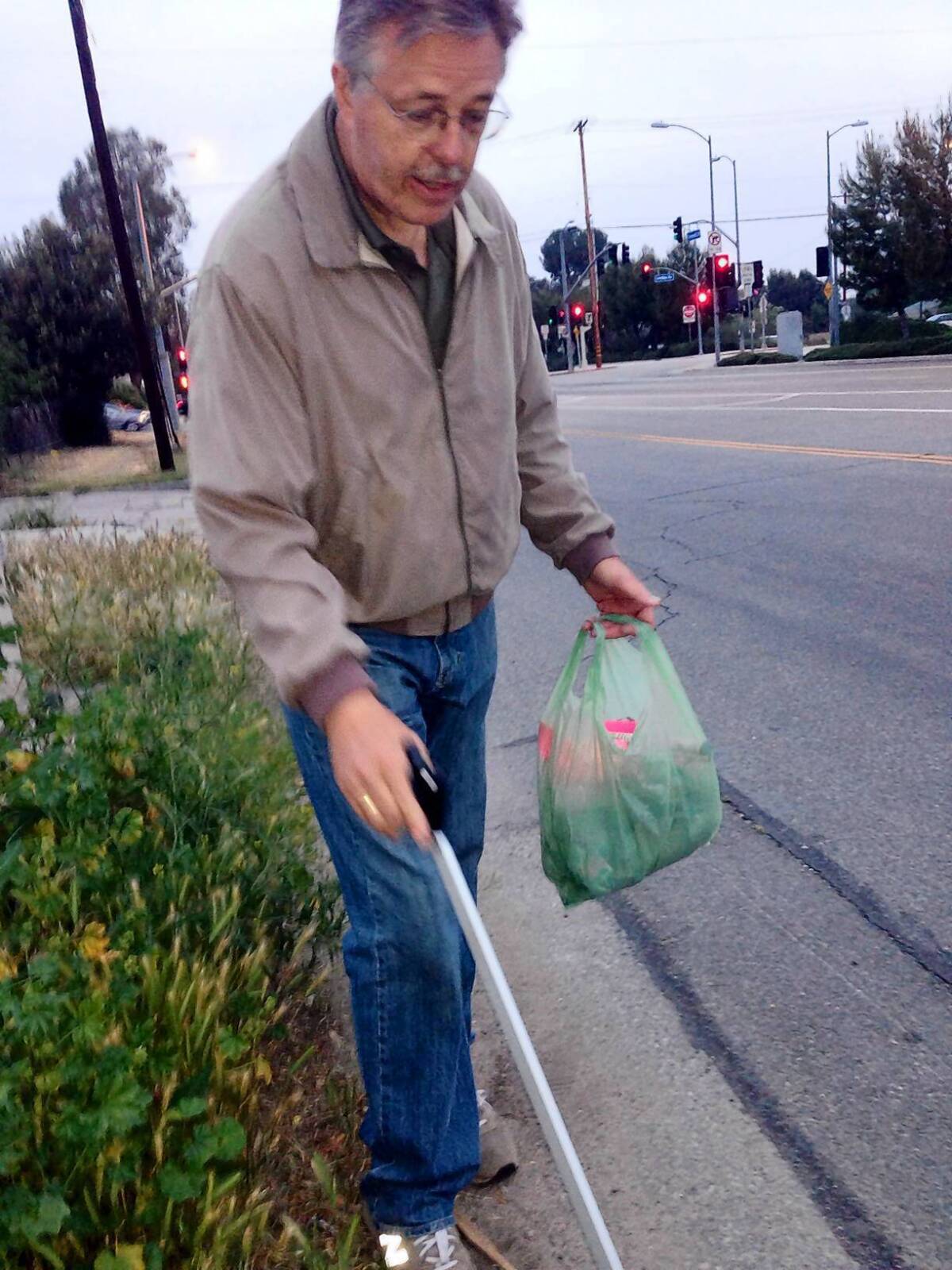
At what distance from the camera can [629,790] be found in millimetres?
2367

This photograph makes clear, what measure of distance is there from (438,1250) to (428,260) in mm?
1584

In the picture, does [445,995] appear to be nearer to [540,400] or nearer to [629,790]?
[629,790]

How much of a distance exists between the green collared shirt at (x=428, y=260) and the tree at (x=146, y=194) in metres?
53.6

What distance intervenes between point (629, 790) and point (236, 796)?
1.45 m

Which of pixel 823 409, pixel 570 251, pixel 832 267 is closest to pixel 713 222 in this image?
pixel 832 267

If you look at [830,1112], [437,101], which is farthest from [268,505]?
[830,1112]

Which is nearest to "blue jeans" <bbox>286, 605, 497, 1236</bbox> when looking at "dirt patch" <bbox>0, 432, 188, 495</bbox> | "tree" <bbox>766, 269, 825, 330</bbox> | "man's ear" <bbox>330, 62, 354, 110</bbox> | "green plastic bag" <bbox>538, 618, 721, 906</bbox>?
"green plastic bag" <bbox>538, 618, 721, 906</bbox>

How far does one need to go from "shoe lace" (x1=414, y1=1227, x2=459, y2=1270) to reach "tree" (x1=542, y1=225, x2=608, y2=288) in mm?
119039

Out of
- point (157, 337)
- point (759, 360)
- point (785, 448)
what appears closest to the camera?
point (785, 448)

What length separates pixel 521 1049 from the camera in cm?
167

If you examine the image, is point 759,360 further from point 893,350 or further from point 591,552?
point 591,552

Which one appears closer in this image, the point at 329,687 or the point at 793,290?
the point at 329,687

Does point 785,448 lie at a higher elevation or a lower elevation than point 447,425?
lower

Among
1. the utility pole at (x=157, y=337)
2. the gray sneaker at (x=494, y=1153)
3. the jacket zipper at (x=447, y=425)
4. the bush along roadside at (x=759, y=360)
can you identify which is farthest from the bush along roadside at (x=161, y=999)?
the bush along roadside at (x=759, y=360)
